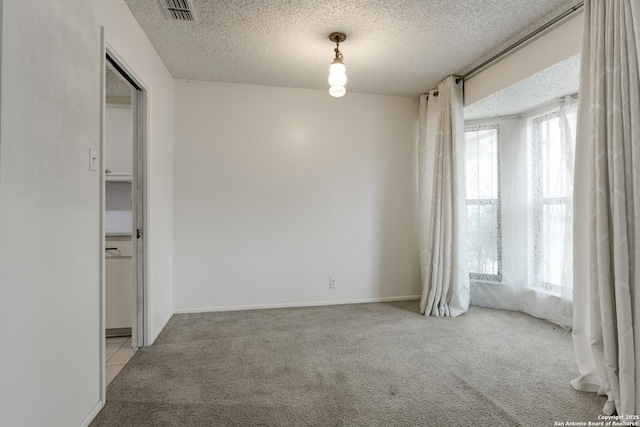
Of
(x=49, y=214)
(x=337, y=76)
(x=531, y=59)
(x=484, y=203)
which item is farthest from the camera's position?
(x=484, y=203)

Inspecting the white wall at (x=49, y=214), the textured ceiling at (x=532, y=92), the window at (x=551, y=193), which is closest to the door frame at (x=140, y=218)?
the white wall at (x=49, y=214)

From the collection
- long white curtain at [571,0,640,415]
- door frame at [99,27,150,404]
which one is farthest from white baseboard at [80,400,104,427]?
long white curtain at [571,0,640,415]

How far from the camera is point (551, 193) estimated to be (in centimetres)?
338

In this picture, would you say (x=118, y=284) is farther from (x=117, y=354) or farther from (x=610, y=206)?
(x=610, y=206)

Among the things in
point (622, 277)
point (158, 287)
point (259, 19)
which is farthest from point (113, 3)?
point (622, 277)

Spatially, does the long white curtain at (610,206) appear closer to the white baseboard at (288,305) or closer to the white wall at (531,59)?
the white wall at (531,59)

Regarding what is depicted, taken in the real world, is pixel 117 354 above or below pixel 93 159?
below

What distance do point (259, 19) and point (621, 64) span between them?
2.29 m

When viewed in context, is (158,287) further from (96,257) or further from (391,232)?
(391,232)

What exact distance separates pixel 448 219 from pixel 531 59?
1598 millimetres

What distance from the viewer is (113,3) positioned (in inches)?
79.6

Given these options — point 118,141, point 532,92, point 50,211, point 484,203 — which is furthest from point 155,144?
A: point 484,203

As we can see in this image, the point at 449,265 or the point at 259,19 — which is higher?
the point at 259,19

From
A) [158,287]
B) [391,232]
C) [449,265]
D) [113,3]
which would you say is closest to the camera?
[113,3]
